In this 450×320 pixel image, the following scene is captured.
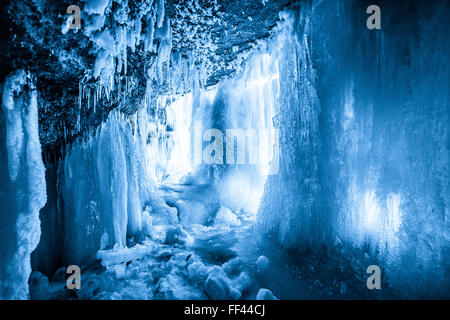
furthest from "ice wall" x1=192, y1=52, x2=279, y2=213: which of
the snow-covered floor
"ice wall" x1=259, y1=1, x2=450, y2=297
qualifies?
the snow-covered floor

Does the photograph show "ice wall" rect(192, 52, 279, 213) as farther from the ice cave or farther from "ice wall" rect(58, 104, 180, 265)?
"ice wall" rect(58, 104, 180, 265)

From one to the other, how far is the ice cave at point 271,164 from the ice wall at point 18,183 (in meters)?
0.01

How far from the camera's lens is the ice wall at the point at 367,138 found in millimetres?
2838

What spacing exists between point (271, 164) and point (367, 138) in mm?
2481

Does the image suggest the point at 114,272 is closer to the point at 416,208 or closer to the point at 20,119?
the point at 20,119

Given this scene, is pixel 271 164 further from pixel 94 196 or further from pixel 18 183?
pixel 18 183

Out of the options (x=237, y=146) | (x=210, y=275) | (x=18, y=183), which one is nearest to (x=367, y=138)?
(x=210, y=275)

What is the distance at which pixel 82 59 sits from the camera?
3.10 metres

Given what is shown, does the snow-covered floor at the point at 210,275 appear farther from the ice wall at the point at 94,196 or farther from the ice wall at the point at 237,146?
the ice wall at the point at 237,146

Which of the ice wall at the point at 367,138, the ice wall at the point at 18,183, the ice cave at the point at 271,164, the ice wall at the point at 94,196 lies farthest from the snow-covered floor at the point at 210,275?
the ice wall at the point at 18,183

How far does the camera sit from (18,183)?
2.63 m

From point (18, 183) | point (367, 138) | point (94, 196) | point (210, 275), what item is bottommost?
point (210, 275)

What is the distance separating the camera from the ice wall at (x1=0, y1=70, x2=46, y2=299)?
2469 mm
